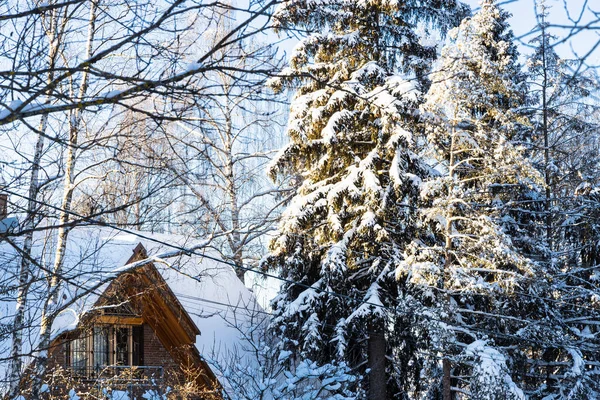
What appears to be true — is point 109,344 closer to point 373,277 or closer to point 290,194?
point 373,277

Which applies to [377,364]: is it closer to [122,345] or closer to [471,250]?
[471,250]

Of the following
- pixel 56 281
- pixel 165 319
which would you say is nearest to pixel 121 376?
pixel 165 319

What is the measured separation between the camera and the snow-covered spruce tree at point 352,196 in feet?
51.7

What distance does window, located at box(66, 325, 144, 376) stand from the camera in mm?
14273

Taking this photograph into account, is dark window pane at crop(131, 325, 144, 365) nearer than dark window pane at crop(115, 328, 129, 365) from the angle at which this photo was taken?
No

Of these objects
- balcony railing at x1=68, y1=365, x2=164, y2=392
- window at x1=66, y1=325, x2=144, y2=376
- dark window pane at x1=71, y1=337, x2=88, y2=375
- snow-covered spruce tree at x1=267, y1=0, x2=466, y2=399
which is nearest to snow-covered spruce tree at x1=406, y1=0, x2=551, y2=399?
snow-covered spruce tree at x1=267, y1=0, x2=466, y2=399

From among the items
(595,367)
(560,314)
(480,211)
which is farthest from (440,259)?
(595,367)

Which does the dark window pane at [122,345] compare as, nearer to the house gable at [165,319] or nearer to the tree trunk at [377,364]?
the house gable at [165,319]

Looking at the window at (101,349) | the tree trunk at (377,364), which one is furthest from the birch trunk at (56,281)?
the tree trunk at (377,364)

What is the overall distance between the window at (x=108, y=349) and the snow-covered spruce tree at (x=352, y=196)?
2.81 metres

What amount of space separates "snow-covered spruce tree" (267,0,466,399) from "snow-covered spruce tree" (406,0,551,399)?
2.09ft

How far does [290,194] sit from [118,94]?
60.9 ft

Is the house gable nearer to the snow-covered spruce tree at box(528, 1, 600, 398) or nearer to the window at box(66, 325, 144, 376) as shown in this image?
the window at box(66, 325, 144, 376)

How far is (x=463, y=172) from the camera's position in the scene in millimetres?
17297
